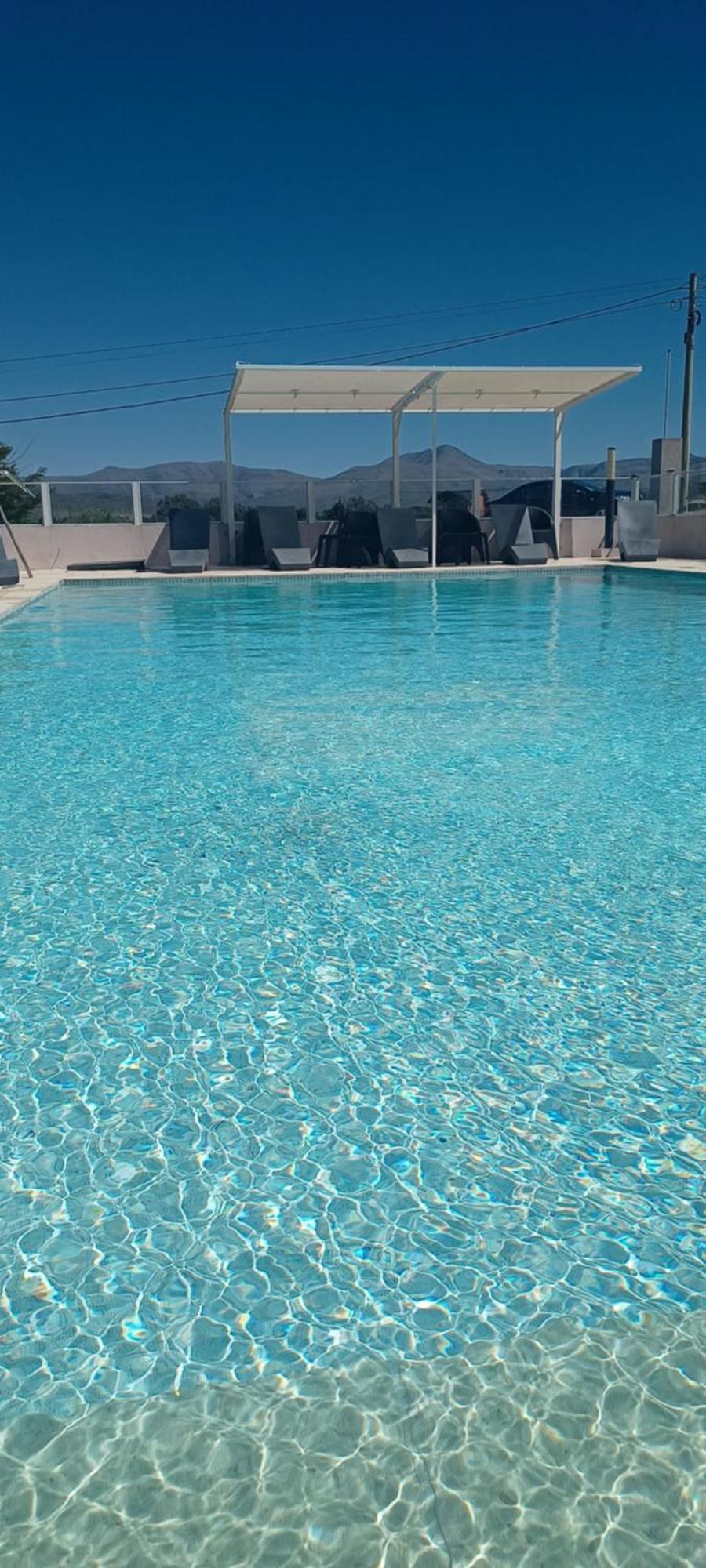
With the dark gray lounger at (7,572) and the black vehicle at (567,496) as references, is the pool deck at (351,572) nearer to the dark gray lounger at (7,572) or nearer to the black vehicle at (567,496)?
the dark gray lounger at (7,572)

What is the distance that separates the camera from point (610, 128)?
30.9m

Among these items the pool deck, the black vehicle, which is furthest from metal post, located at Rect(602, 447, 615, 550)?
the black vehicle

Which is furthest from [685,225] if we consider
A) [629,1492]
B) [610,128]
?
[629,1492]

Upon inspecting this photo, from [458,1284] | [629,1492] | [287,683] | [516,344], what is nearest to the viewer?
[629,1492]

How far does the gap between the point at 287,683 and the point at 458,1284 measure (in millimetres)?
5725

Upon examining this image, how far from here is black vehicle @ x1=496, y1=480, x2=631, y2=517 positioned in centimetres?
2097

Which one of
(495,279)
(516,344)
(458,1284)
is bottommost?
(458,1284)

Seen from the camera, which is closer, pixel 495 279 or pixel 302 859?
pixel 302 859

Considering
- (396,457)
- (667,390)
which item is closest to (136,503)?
(396,457)

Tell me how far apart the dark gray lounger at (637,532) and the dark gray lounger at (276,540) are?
526cm

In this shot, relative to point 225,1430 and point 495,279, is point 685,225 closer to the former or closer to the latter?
point 495,279

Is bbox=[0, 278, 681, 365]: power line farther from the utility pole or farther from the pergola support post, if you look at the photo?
the pergola support post

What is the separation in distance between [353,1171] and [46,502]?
1786 centimetres

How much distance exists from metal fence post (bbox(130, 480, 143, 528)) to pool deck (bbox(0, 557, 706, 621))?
1.19 meters
